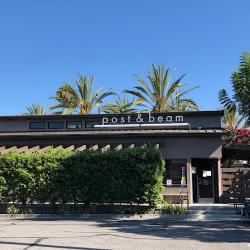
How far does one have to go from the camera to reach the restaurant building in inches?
1011

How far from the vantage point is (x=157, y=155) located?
21266 mm

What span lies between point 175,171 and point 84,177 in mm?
6271

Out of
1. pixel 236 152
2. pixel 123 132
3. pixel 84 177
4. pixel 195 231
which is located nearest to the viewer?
pixel 195 231

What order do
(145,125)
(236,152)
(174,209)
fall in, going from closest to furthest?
(174,209) → (145,125) → (236,152)

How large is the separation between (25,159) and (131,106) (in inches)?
940

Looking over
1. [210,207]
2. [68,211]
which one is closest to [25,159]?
[68,211]

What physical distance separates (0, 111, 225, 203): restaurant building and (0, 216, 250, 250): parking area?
8.85 metres

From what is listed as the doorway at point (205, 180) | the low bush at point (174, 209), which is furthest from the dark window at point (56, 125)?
the low bush at point (174, 209)

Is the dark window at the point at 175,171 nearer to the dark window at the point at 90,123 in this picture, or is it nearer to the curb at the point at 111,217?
the curb at the point at 111,217

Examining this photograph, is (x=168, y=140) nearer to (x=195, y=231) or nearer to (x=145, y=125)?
(x=145, y=125)

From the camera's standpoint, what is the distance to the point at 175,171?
26.0 meters

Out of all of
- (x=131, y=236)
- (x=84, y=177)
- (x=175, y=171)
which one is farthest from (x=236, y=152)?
(x=131, y=236)

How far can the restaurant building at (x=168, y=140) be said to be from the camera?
2569 centimetres

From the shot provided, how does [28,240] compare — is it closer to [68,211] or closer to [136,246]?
[136,246]
